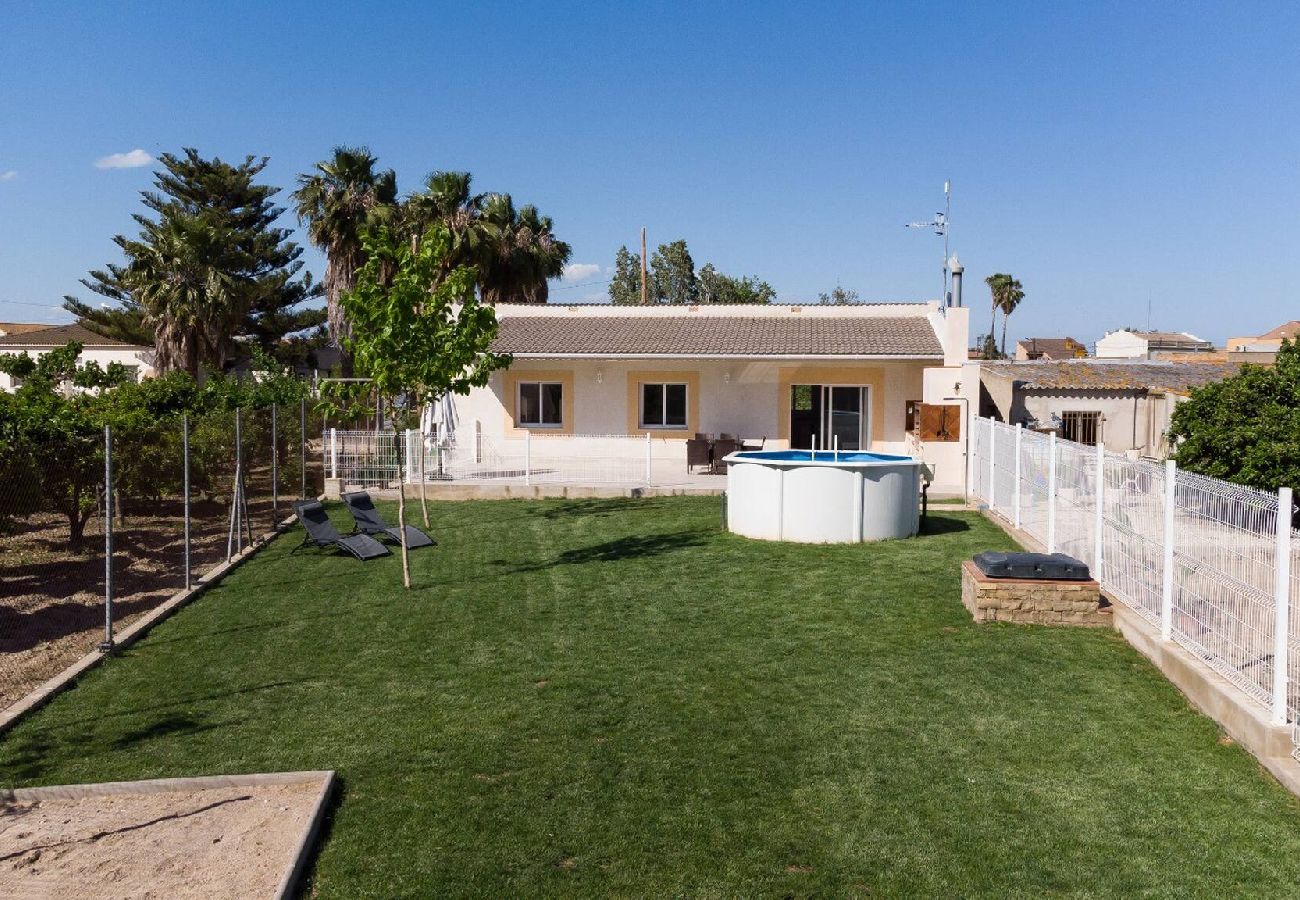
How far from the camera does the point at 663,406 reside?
23.0 m

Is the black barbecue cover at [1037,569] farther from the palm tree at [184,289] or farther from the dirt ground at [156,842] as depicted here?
the palm tree at [184,289]

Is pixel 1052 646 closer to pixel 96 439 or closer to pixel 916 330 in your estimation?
pixel 96 439

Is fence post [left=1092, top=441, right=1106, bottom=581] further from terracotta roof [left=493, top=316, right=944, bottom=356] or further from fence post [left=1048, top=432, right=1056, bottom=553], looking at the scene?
terracotta roof [left=493, top=316, right=944, bottom=356]

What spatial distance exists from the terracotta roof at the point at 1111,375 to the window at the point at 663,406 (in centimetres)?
826

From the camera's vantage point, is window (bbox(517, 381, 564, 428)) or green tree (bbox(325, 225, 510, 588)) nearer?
green tree (bbox(325, 225, 510, 588))

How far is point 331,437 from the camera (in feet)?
62.7

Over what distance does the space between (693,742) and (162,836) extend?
9.32 feet

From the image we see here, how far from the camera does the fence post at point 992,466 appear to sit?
15766 mm

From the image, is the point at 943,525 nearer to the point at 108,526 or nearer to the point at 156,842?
the point at 108,526

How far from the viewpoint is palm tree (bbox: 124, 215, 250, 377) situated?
35.2 meters

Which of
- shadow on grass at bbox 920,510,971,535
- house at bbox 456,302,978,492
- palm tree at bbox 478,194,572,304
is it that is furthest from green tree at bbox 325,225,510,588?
palm tree at bbox 478,194,572,304

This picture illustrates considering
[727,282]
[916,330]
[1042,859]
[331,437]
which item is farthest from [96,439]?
[727,282]

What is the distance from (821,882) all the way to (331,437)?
16222 mm

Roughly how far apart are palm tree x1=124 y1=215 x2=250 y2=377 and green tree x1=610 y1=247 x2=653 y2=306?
35166 millimetres
